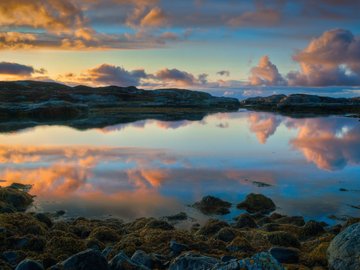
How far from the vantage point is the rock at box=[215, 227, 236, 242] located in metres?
13.6

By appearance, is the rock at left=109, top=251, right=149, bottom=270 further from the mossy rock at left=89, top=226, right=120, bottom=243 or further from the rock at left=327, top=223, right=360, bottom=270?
the mossy rock at left=89, top=226, right=120, bottom=243

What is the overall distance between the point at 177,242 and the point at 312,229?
19.0 ft

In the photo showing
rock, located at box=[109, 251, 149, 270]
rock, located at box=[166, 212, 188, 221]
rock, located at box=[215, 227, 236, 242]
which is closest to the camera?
rock, located at box=[109, 251, 149, 270]

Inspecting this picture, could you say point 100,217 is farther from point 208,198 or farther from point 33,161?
point 33,161

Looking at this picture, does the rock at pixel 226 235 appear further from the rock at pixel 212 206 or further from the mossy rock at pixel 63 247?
the mossy rock at pixel 63 247

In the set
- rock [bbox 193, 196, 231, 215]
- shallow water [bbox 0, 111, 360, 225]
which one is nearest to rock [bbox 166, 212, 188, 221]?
shallow water [bbox 0, 111, 360, 225]

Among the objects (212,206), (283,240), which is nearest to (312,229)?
(283,240)

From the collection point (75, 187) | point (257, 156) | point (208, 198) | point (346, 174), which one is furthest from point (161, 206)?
point (257, 156)

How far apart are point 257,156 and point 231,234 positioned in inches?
810

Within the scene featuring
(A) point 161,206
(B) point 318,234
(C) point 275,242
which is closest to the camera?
(C) point 275,242

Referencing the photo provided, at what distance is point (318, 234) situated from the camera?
48.5 feet

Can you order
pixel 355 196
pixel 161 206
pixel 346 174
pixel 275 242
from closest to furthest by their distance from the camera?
pixel 275 242, pixel 161 206, pixel 355 196, pixel 346 174

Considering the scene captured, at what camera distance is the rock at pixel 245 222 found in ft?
53.2

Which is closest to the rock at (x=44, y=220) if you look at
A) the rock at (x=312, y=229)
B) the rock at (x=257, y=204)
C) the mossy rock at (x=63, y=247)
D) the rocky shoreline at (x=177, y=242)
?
the rocky shoreline at (x=177, y=242)
